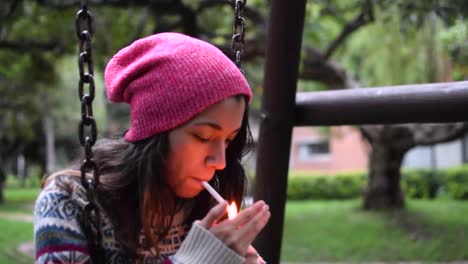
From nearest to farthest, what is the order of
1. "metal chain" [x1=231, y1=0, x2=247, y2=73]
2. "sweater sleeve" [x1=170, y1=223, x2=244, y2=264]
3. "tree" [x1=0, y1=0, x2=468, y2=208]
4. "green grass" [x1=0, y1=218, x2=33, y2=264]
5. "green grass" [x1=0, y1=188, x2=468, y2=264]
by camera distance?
"sweater sleeve" [x1=170, y1=223, x2=244, y2=264]
"metal chain" [x1=231, y1=0, x2=247, y2=73]
"green grass" [x1=0, y1=218, x2=33, y2=264]
"green grass" [x1=0, y1=188, x2=468, y2=264]
"tree" [x1=0, y1=0, x2=468, y2=208]

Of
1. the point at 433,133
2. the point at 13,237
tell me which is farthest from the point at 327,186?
the point at 13,237

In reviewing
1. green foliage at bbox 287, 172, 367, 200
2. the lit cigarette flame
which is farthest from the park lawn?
the lit cigarette flame

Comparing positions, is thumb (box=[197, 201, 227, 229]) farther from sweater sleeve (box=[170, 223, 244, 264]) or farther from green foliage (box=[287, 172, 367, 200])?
green foliage (box=[287, 172, 367, 200])

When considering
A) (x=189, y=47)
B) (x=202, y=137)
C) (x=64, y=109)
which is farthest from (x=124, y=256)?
(x=64, y=109)

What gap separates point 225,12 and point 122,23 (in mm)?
1735

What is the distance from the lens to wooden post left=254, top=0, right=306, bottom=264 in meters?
2.29

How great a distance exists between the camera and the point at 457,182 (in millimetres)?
14180

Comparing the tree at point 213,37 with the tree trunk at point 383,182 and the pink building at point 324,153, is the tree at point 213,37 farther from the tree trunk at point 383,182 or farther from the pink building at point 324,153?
the pink building at point 324,153

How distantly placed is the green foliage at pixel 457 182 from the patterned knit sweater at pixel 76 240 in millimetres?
13980

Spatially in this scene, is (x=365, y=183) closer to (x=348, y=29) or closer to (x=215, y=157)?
(x=348, y=29)

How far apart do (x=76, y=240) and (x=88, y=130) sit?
0.26 meters

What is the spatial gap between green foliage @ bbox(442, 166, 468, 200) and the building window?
11.0m

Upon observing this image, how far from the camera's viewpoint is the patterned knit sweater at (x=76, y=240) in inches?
42.9

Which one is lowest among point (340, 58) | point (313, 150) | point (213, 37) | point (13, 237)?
point (13, 237)
